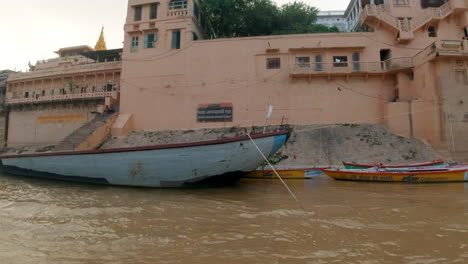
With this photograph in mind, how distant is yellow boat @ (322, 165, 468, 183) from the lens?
32.7ft

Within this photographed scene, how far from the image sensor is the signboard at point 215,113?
19.9 m

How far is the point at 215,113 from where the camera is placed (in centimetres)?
2008

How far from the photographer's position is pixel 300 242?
363 centimetres

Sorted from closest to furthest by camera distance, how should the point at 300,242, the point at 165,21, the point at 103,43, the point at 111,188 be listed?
1. the point at 300,242
2. the point at 111,188
3. the point at 165,21
4. the point at 103,43

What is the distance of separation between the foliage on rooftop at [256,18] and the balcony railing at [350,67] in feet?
18.9

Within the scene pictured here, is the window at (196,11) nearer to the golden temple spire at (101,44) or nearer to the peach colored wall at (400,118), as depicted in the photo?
the peach colored wall at (400,118)

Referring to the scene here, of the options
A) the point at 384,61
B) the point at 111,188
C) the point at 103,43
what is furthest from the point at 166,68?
the point at 103,43

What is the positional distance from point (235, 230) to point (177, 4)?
74.2ft

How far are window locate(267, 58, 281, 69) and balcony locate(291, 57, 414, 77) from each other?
3.83ft

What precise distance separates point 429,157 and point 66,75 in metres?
31.5

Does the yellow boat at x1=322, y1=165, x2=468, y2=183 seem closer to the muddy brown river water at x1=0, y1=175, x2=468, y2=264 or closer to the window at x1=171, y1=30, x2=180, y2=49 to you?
the muddy brown river water at x1=0, y1=175, x2=468, y2=264

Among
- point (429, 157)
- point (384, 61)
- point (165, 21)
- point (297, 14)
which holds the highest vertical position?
point (297, 14)

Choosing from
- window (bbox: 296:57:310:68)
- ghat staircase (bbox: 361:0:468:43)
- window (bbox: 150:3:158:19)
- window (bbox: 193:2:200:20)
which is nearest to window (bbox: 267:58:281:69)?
window (bbox: 296:57:310:68)

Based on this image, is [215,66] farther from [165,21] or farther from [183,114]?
[165,21]
